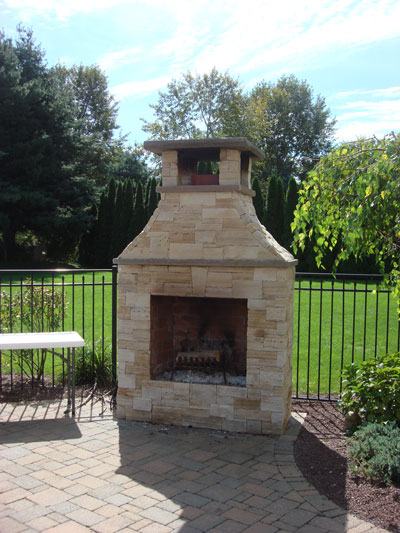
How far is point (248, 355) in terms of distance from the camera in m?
5.01

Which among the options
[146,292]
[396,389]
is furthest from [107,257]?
[396,389]

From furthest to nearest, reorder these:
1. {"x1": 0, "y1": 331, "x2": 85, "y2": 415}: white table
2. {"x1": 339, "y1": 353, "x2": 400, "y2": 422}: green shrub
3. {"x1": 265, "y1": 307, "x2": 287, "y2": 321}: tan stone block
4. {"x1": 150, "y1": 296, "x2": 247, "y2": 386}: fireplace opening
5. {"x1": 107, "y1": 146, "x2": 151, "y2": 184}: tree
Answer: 1. {"x1": 107, "y1": 146, "x2": 151, "y2": 184}: tree
2. {"x1": 150, "y1": 296, "x2": 247, "y2": 386}: fireplace opening
3. {"x1": 0, "y1": 331, "x2": 85, "y2": 415}: white table
4. {"x1": 265, "y1": 307, "x2": 287, "y2": 321}: tan stone block
5. {"x1": 339, "y1": 353, "x2": 400, "y2": 422}: green shrub

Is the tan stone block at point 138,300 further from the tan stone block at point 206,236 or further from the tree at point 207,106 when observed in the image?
the tree at point 207,106

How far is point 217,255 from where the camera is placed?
509 centimetres

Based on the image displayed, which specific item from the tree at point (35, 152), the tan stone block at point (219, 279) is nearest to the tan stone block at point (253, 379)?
the tan stone block at point (219, 279)

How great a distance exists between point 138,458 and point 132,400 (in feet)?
3.41

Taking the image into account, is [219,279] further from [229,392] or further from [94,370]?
[94,370]

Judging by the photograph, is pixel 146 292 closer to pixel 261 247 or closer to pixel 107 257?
pixel 261 247

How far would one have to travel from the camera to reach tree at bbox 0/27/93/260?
1925 centimetres

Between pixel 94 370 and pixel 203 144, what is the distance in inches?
129

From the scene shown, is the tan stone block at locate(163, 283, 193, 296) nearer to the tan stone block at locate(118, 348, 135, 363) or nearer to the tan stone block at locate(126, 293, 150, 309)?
the tan stone block at locate(126, 293, 150, 309)

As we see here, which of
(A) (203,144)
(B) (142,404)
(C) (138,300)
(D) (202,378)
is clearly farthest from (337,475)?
(A) (203,144)

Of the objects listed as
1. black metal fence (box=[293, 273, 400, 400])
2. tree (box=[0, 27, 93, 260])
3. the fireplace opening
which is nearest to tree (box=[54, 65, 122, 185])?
tree (box=[0, 27, 93, 260])

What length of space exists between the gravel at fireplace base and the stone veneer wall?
0.57ft
